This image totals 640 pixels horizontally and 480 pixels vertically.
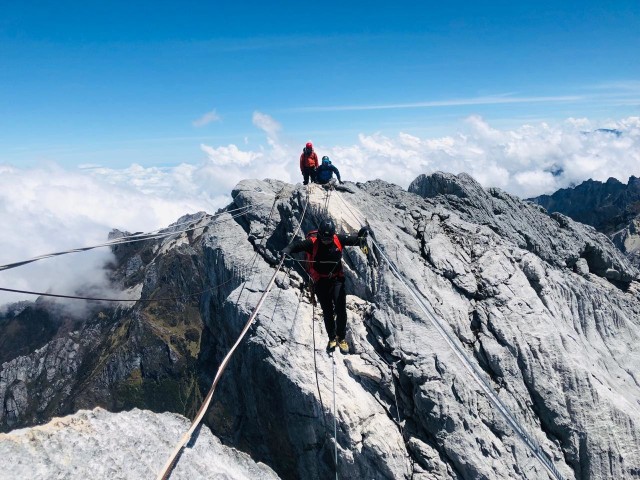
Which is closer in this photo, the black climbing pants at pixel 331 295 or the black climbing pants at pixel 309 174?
the black climbing pants at pixel 331 295

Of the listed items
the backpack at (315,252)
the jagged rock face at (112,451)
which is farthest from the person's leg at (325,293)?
the jagged rock face at (112,451)

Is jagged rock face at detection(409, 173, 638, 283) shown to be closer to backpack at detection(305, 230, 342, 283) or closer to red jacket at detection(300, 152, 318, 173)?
red jacket at detection(300, 152, 318, 173)

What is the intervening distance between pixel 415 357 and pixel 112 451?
13599 mm

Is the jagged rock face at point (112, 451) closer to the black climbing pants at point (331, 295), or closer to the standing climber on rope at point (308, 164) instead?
the black climbing pants at point (331, 295)

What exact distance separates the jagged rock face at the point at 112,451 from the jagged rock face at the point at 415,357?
28.0ft

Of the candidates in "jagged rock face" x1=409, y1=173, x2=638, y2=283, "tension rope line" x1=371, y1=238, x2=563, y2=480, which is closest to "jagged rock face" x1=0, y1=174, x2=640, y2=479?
"jagged rock face" x1=409, y1=173, x2=638, y2=283

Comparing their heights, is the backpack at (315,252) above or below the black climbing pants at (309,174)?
below

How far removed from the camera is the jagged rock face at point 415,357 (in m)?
17.5

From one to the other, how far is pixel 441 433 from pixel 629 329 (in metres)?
17.2

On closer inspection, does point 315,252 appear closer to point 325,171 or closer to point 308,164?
point 325,171

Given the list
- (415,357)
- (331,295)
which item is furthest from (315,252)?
(415,357)

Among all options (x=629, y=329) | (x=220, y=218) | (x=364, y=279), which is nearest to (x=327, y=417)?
(x=364, y=279)

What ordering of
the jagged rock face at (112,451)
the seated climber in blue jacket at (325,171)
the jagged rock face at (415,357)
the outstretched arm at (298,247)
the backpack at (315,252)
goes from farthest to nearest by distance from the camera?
1. the seated climber in blue jacket at (325,171)
2. the jagged rock face at (415,357)
3. the backpack at (315,252)
4. the outstretched arm at (298,247)
5. the jagged rock face at (112,451)

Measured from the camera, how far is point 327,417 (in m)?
16.8
